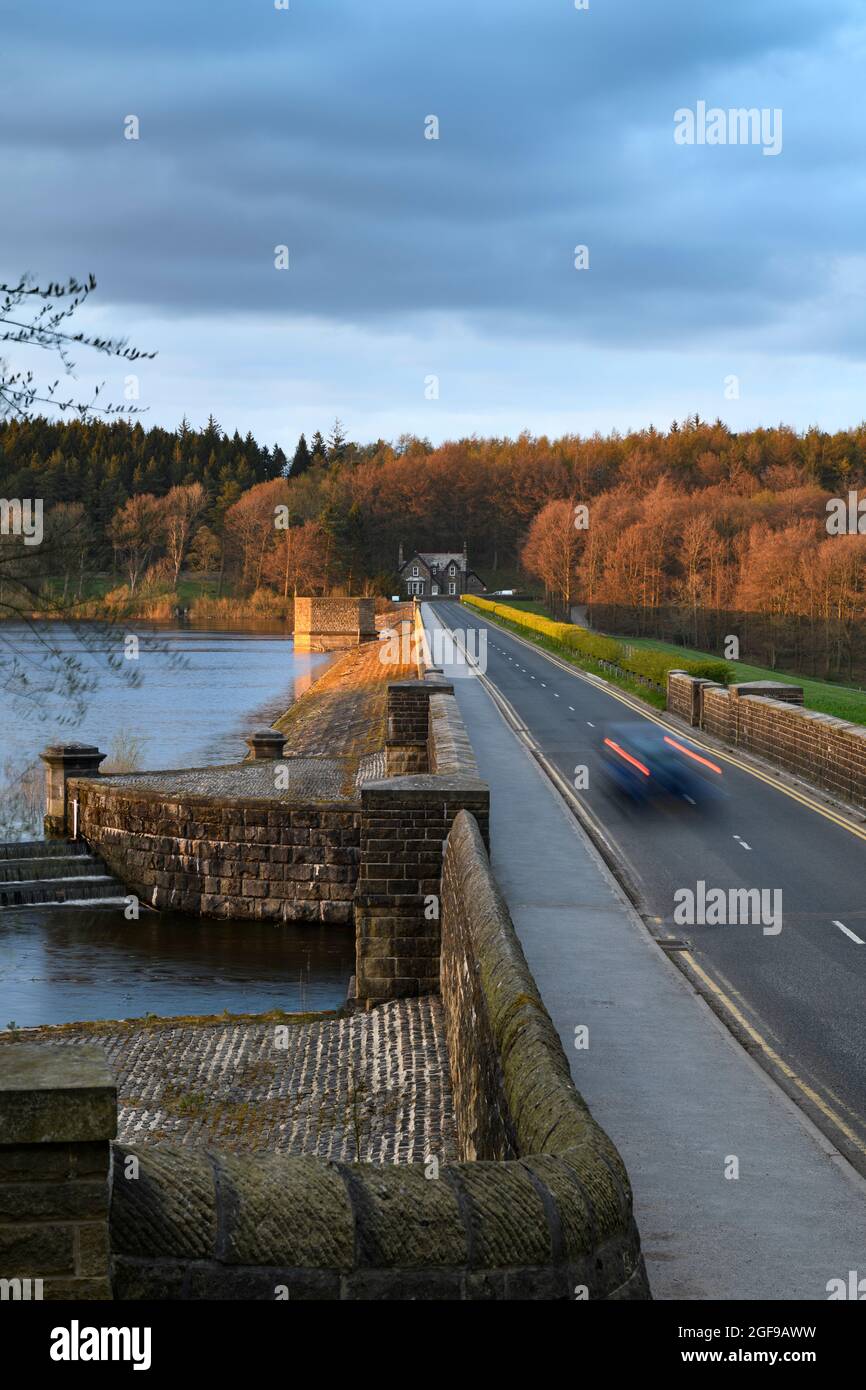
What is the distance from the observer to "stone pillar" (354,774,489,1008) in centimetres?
1797

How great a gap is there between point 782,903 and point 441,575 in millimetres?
172705

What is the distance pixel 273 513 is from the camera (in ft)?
524

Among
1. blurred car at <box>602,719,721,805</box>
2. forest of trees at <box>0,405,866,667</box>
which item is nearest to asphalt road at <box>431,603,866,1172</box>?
blurred car at <box>602,719,721,805</box>

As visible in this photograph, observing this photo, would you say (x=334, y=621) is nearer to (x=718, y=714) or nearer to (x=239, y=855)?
(x=718, y=714)

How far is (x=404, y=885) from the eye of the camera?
712 inches

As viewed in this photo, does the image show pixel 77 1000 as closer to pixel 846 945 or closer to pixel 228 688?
pixel 846 945

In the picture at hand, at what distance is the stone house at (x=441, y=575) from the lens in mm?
190375

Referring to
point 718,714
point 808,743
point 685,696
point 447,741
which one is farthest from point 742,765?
point 447,741

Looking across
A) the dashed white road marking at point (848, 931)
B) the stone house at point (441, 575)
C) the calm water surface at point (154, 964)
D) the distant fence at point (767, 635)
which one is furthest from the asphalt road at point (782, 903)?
the stone house at point (441, 575)

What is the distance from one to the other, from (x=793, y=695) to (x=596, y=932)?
66.6ft

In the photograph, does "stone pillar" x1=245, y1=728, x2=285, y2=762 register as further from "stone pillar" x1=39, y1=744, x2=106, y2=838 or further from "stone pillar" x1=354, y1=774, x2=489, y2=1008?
"stone pillar" x1=354, y1=774, x2=489, y2=1008
